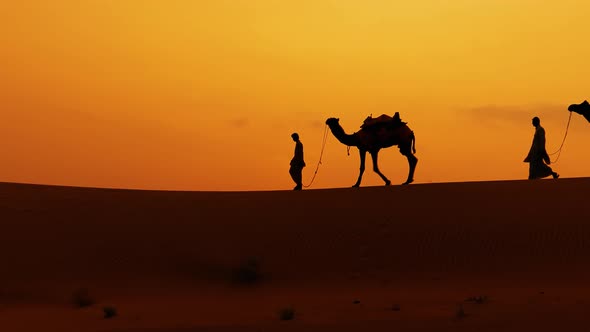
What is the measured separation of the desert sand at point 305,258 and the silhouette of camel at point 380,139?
35.2 inches

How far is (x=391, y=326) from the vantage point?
44.5 feet

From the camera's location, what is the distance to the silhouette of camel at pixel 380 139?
2481cm

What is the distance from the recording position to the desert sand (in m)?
14.9

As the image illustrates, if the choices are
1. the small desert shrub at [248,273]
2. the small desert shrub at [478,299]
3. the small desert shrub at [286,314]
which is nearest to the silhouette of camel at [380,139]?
the small desert shrub at [248,273]

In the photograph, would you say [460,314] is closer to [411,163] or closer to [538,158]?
[538,158]

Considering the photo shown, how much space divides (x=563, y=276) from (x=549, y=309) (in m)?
4.12

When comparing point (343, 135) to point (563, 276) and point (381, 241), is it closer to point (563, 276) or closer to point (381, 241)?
point (381, 241)

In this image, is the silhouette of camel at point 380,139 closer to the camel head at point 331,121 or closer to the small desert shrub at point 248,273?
the camel head at point 331,121

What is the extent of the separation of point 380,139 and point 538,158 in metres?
4.01

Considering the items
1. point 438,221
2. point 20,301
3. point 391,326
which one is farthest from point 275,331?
point 438,221

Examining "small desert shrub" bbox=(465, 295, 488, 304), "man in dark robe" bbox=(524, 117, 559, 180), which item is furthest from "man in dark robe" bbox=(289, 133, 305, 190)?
"small desert shrub" bbox=(465, 295, 488, 304)

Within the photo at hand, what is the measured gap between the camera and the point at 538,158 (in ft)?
76.9

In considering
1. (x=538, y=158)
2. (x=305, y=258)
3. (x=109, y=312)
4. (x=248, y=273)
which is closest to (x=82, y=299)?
(x=109, y=312)

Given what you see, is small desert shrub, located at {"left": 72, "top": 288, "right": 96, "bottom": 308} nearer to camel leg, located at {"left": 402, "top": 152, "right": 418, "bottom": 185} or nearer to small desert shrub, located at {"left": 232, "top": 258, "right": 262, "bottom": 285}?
small desert shrub, located at {"left": 232, "top": 258, "right": 262, "bottom": 285}
